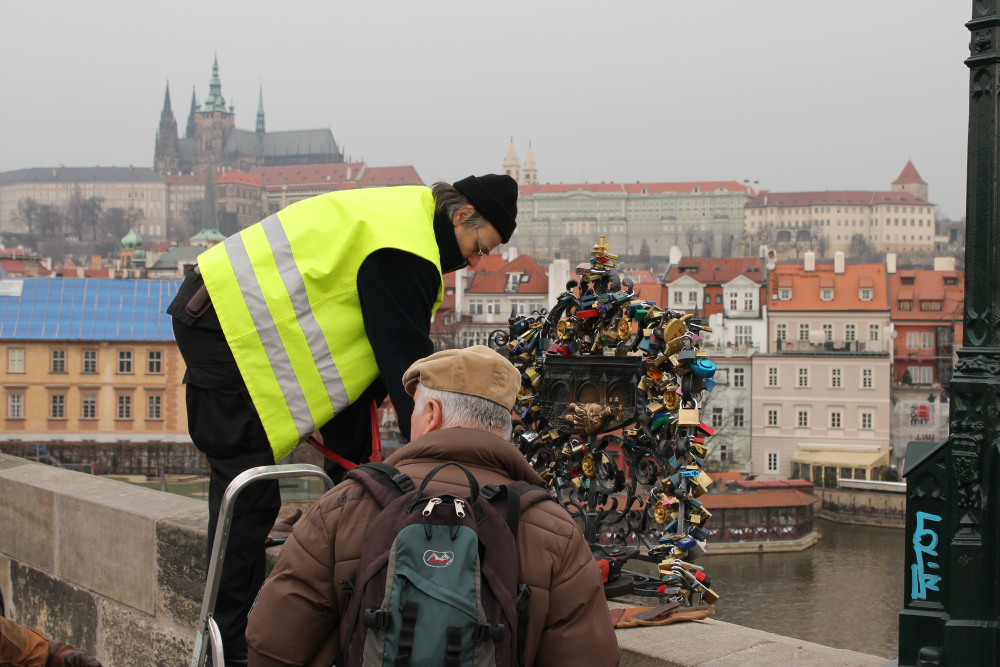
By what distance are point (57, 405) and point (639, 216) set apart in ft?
362

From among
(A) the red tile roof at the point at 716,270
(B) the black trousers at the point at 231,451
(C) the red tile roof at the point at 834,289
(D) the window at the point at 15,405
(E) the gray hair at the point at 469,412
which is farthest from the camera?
(A) the red tile roof at the point at 716,270

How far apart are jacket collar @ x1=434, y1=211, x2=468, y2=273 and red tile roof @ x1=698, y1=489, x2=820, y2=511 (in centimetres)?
3303

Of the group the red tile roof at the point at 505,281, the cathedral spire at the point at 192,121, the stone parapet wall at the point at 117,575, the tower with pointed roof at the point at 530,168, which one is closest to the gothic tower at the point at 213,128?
the cathedral spire at the point at 192,121

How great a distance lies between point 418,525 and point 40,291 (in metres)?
40.8

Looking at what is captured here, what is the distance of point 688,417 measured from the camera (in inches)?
129

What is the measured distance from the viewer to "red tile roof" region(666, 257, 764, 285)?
51219 mm

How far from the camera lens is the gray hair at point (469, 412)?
1825 mm

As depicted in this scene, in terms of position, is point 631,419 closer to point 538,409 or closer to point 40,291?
point 538,409

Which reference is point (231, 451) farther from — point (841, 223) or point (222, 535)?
point (841, 223)

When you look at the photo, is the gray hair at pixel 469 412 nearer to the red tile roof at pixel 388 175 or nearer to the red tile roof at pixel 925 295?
the red tile roof at pixel 925 295

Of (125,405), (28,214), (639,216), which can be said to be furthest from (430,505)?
(28,214)

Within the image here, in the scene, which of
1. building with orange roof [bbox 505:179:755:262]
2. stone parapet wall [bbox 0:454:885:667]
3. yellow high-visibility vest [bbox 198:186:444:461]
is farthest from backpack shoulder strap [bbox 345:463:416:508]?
building with orange roof [bbox 505:179:755:262]

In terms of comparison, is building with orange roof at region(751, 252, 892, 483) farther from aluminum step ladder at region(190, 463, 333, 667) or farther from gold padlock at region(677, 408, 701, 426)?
aluminum step ladder at region(190, 463, 333, 667)

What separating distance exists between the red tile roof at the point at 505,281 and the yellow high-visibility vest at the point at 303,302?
44.8 meters
